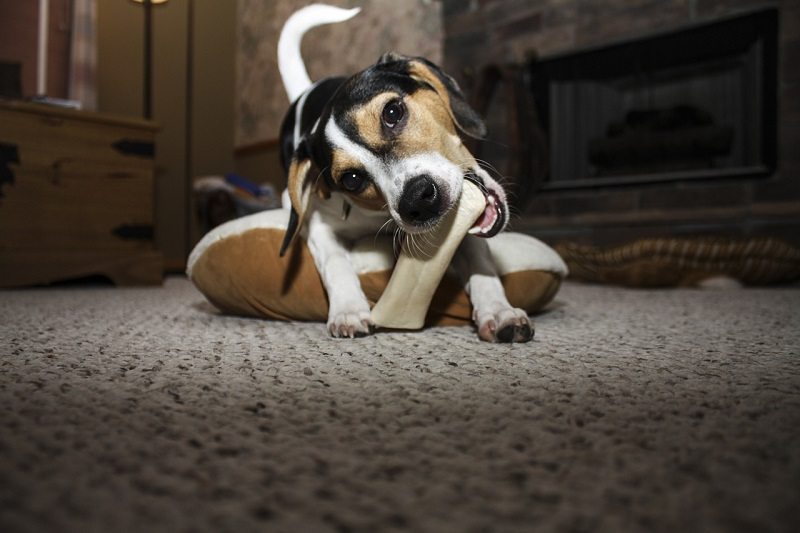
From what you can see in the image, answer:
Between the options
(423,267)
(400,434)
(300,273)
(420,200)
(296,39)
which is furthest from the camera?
Result: (296,39)

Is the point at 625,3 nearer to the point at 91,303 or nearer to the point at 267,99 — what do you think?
the point at 267,99

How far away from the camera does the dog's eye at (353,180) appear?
1.30 m

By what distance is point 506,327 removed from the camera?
1.21 meters

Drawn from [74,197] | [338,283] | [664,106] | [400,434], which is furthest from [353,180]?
[664,106]

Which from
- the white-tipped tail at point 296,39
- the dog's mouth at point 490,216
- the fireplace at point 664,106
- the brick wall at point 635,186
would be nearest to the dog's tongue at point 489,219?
the dog's mouth at point 490,216

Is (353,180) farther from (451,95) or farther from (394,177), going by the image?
(451,95)

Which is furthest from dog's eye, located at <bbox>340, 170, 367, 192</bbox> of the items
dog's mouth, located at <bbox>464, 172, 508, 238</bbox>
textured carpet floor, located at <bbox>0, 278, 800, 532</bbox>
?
textured carpet floor, located at <bbox>0, 278, 800, 532</bbox>

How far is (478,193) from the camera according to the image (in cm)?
125

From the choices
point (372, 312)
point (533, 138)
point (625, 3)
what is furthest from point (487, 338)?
point (625, 3)

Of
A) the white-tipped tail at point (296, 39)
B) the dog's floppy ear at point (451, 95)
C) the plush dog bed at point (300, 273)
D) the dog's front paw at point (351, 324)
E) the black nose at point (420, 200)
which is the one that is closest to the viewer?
the black nose at point (420, 200)

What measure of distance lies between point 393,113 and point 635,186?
8.46 ft

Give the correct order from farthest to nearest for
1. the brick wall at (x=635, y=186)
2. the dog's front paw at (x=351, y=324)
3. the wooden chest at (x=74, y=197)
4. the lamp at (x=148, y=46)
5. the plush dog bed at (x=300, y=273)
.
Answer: the lamp at (x=148, y=46)
the brick wall at (x=635, y=186)
the wooden chest at (x=74, y=197)
the plush dog bed at (x=300, y=273)
the dog's front paw at (x=351, y=324)

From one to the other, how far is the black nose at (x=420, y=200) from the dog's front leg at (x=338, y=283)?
0.26m

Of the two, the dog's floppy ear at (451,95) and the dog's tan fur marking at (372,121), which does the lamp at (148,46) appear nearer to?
the dog's floppy ear at (451,95)
